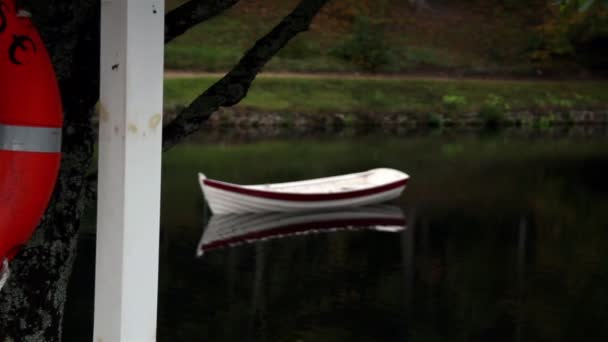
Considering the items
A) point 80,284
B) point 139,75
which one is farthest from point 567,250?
point 139,75

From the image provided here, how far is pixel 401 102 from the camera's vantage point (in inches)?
1144

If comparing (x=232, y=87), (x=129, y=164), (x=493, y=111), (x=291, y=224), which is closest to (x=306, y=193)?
(x=291, y=224)

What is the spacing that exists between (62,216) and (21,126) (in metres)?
1.07

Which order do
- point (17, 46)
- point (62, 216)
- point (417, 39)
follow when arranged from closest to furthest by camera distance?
1. point (17, 46)
2. point (62, 216)
3. point (417, 39)

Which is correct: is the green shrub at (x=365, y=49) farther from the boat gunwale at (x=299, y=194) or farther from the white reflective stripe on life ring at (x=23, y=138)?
the white reflective stripe on life ring at (x=23, y=138)

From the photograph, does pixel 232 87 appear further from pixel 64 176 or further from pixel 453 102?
pixel 453 102

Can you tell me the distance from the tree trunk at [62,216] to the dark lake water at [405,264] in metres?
5.93

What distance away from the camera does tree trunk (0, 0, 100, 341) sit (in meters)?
3.69

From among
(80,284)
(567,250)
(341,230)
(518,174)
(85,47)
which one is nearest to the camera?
(85,47)

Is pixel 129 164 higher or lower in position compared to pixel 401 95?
higher

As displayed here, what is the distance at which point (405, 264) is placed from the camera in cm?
1352

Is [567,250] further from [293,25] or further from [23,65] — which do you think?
[23,65]

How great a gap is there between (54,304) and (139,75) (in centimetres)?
134

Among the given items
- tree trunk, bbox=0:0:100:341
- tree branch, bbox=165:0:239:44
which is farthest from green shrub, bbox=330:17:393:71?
tree trunk, bbox=0:0:100:341
